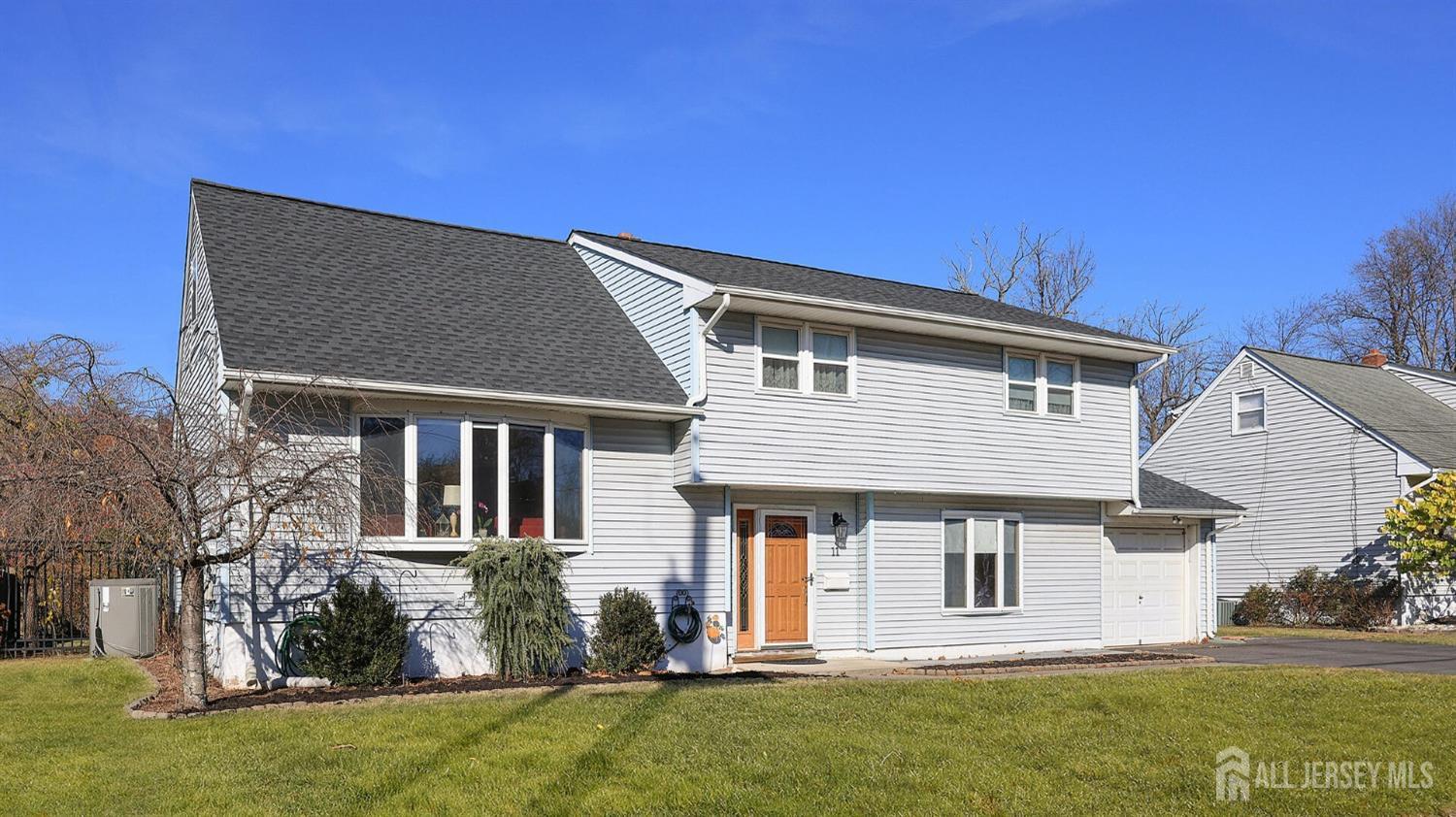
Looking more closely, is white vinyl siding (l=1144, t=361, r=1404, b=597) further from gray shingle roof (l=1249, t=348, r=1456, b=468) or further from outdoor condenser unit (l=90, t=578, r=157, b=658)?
outdoor condenser unit (l=90, t=578, r=157, b=658)

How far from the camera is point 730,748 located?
9.36m

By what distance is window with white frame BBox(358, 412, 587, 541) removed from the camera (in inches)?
556

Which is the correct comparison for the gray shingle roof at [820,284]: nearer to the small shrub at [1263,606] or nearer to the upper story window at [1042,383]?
the upper story window at [1042,383]

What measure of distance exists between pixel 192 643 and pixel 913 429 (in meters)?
10.2

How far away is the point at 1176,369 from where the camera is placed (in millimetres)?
46344

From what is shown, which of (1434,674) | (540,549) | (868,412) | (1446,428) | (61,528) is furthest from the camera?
(1446,428)

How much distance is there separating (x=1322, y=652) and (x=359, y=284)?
51.3 ft

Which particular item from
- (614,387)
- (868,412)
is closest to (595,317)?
(614,387)

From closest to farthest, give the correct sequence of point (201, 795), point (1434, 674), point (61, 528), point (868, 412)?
point (201, 795) → point (61, 528) → point (1434, 674) → point (868, 412)

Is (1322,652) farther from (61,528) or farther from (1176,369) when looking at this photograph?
(1176,369)

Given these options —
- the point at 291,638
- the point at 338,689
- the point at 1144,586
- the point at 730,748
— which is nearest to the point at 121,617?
the point at 291,638

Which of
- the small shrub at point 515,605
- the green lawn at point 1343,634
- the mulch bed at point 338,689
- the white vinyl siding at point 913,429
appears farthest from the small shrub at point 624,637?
the green lawn at point 1343,634

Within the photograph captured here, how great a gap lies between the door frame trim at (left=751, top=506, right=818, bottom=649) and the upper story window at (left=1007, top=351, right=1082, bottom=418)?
3760mm

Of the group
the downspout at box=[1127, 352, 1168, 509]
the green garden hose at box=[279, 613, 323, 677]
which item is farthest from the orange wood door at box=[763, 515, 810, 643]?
the green garden hose at box=[279, 613, 323, 677]
